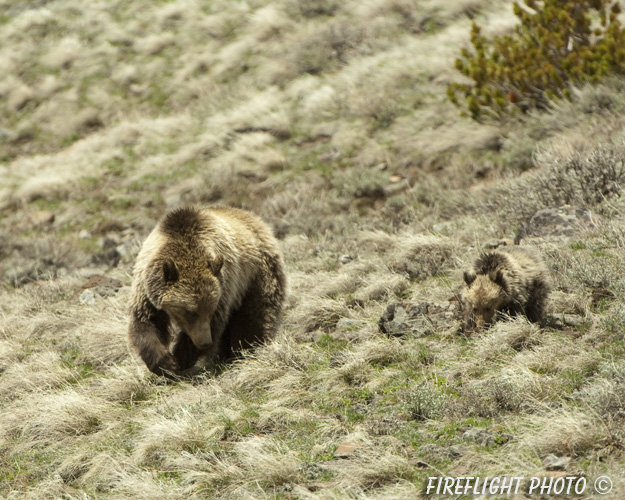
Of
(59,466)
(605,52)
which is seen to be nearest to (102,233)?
(59,466)

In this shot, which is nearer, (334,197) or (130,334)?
(130,334)

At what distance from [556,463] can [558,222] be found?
4.75m

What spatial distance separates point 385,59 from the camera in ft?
55.9

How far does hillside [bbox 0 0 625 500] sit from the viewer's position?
442 cm

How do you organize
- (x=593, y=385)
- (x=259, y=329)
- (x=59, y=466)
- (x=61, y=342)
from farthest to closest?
1. (x=61, y=342)
2. (x=259, y=329)
3. (x=59, y=466)
4. (x=593, y=385)

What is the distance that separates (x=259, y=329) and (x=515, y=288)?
2.46m

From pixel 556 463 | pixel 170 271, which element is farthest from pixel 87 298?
pixel 556 463

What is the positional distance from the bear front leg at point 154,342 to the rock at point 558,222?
14.8 ft

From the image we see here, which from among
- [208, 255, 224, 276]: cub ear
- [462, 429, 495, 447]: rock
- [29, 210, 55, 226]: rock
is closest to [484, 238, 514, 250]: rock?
[208, 255, 224, 276]: cub ear

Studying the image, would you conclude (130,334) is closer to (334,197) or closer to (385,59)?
(334,197)

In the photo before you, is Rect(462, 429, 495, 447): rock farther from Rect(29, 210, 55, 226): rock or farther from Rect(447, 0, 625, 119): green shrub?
Rect(29, 210, 55, 226): rock

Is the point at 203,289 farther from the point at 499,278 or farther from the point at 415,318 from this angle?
the point at 499,278

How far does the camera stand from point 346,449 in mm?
4461

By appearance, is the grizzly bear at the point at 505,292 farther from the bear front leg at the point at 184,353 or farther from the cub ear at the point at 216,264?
the bear front leg at the point at 184,353
